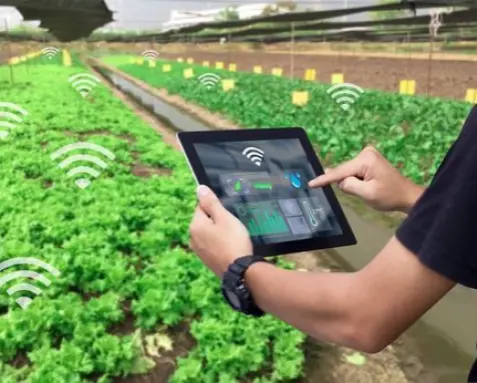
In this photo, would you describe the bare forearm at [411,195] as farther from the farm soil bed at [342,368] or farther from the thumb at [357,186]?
the farm soil bed at [342,368]

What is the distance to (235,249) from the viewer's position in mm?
1337

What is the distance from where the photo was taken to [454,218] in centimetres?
105

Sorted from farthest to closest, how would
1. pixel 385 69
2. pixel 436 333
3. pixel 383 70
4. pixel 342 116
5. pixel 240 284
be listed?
pixel 385 69, pixel 383 70, pixel 342 116, pixel 436 333, pixel 240 284

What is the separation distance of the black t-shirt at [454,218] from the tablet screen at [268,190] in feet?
1.33

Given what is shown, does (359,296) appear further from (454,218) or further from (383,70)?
(383,70)

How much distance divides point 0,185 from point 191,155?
413cm

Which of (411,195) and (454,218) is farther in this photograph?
(411,195)

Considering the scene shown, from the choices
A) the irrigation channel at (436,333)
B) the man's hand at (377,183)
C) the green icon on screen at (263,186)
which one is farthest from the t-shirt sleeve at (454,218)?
the irrigation channel at (436,333)

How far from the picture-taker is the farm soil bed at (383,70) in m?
15.5

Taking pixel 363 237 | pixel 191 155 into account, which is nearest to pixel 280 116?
pixel 363 237

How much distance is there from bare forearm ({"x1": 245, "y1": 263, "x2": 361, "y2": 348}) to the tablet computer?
112mm

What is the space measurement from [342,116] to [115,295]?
660cm

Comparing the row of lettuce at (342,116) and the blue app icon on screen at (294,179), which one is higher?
the blue app icon on screen at (294,179)

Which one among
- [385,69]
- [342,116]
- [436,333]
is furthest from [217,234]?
[385,69]
